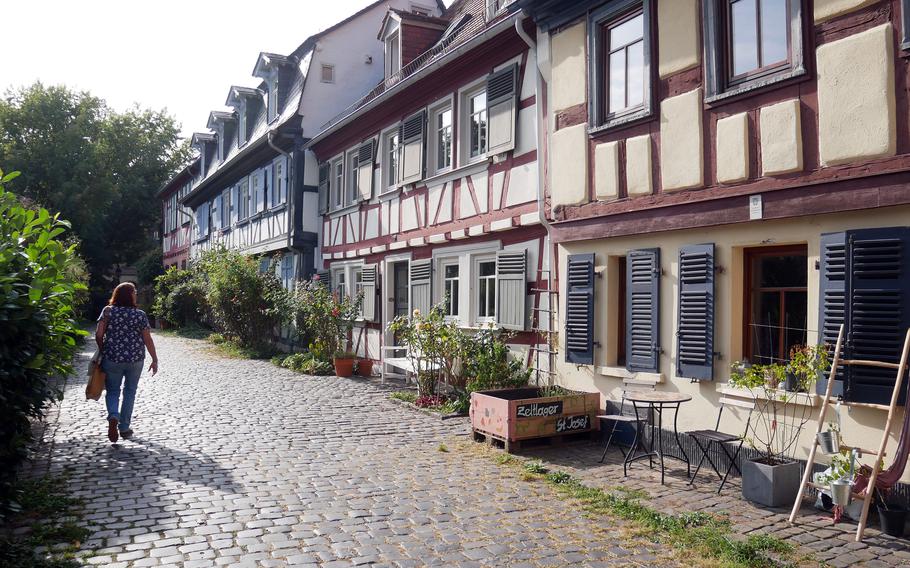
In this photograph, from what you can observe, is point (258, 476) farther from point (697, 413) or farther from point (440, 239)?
point (440, 239)

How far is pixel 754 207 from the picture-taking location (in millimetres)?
6875

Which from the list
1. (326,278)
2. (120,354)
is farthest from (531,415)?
(326,278)

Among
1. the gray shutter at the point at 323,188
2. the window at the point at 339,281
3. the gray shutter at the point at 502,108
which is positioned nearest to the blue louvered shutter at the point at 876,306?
the gray shutter at the point at 502,108

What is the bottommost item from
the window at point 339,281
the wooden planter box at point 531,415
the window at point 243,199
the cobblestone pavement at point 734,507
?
the cobblestone pavement at point 734,507

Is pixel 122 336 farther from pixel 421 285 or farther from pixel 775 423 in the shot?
pixel 775 423

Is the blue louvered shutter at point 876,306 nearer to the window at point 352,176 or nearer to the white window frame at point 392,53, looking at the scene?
the white window frame at point 392,53

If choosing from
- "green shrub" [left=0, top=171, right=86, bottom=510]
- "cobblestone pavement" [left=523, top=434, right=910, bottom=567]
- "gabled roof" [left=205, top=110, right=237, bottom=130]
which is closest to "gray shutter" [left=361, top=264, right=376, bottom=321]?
"cobblestone pavement" [left=523, top=434, right=910, bottom=567]

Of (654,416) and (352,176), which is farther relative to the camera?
(352,176)

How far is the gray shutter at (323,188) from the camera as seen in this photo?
1872cm

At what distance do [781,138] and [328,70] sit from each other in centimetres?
1504

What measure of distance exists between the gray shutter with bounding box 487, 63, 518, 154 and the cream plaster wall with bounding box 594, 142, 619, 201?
218 centimetres

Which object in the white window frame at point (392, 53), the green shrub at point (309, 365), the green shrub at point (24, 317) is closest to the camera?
the green shrub at point (24, 317)

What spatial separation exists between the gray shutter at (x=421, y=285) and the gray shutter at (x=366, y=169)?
2667 mm

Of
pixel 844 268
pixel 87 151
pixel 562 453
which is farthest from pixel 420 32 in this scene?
pixel 87 151
